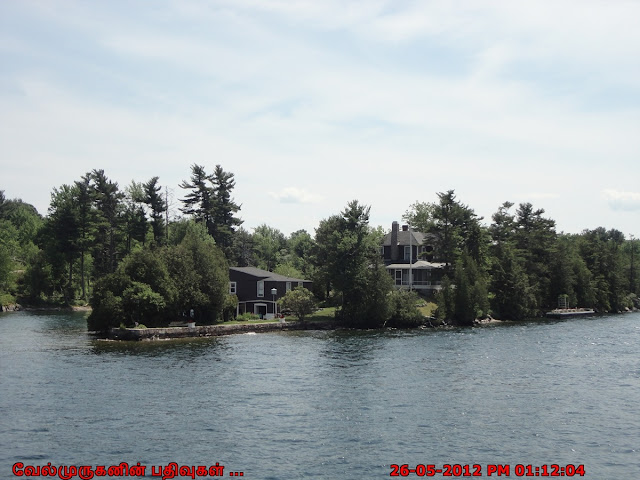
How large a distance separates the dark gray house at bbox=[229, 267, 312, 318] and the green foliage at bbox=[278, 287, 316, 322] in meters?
3.52

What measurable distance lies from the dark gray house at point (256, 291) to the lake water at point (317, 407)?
76.3 ft

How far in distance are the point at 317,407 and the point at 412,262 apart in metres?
75.5

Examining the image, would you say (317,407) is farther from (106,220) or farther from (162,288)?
(106,220)

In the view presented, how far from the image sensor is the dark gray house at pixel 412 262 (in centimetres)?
10056

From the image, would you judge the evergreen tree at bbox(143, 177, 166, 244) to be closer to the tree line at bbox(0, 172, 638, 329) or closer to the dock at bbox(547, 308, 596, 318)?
the tree line at bbox(0, 172, 638, 329)

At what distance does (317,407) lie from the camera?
108ft

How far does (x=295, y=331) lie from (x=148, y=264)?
1845cm

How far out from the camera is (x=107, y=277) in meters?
66.4
